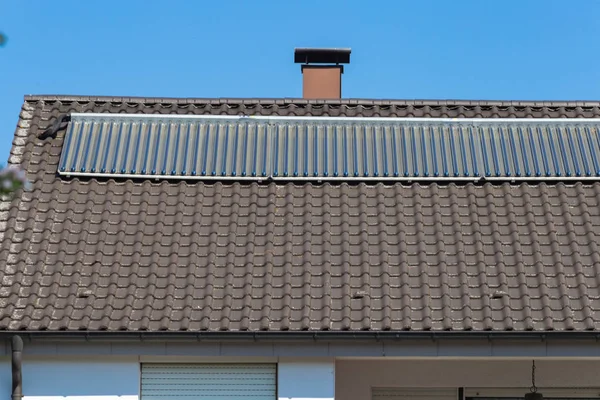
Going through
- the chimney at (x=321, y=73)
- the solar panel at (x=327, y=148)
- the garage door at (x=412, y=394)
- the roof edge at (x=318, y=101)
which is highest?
the chimney at (x=321, y=73)

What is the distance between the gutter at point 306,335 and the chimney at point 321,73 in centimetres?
647

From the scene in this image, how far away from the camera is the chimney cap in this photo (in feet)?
54.5

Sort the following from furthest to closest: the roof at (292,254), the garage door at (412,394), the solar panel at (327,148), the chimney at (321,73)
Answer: the chimney at (321,73), the solar panel at (327,148), the garage door at (412,394), the roof at (292,254)

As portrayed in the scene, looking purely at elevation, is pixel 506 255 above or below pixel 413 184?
below

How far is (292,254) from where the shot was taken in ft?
40.9

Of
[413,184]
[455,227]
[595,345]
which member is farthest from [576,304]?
[413,184]

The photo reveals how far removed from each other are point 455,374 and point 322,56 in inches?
256

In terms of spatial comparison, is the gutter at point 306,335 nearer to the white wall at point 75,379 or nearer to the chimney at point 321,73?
the white wall at point 75,379

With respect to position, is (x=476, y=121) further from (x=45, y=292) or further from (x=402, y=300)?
(x=45, y=292)

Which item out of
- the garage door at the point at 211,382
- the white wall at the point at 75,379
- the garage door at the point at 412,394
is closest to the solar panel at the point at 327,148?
the garage door at the point at 412,394

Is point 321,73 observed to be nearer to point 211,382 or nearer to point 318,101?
point 318,101

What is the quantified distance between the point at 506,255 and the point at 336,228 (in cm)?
216

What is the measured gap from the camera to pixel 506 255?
1244 cm

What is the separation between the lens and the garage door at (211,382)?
1149cm
